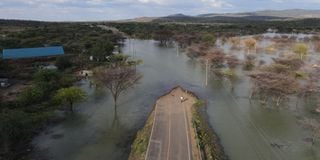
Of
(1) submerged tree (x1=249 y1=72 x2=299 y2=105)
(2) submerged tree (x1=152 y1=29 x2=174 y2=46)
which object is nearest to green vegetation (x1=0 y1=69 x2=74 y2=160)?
(1) submerged tree (x1=249 y1=72 x2=299 y2=105)

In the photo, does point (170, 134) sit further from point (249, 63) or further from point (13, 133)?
point (249, 63)

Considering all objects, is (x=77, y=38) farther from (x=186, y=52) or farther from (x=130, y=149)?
(x=130, y=149)

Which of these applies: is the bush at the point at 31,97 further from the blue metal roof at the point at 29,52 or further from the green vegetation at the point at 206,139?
the blue metal roof at the point at 29,52

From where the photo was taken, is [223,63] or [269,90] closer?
[269,90]

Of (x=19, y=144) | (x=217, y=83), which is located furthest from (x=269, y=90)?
(x=19, y=144)

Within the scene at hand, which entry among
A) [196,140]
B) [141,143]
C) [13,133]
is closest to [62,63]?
[13,133]

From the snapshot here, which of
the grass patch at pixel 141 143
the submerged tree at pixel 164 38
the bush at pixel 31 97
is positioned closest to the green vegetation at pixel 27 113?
the bush at pixel 31 97
